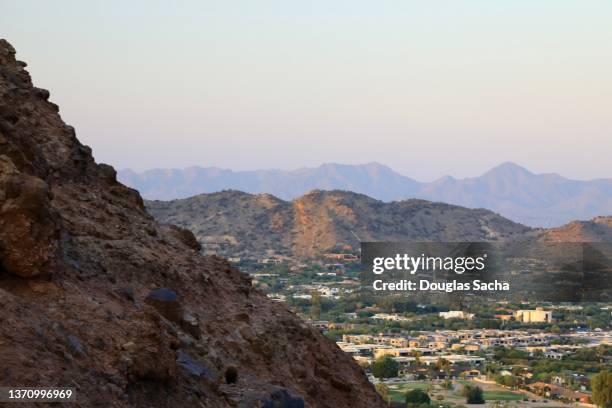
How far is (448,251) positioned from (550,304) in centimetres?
5207

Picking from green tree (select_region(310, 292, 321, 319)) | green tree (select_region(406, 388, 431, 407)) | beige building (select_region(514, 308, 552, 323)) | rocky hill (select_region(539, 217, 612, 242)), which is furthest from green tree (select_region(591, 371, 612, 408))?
rocky hill (select_region(539, 217, 612, 242))

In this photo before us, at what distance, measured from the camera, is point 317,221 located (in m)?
153

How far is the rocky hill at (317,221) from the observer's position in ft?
471

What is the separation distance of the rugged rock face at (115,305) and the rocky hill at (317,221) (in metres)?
122

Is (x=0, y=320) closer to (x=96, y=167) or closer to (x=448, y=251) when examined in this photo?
(x=96, y=167)

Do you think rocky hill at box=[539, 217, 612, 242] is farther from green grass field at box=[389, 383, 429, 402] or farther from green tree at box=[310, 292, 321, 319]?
green grass field at box=[389, 383, 429, 402]

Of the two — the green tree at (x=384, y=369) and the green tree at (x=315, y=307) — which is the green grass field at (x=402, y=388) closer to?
the green tree at (x=384, y=369)

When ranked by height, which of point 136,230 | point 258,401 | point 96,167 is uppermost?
point 96,167

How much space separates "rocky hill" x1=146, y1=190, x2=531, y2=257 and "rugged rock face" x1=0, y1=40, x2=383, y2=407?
399 feet

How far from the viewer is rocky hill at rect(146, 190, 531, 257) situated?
143625mm

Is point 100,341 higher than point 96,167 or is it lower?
lower

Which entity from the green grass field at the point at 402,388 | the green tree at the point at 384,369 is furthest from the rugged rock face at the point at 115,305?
the green tree at the point at 384,369

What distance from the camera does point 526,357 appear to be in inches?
3061

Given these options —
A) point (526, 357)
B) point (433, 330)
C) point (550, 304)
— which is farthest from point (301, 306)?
point (550, 304)
